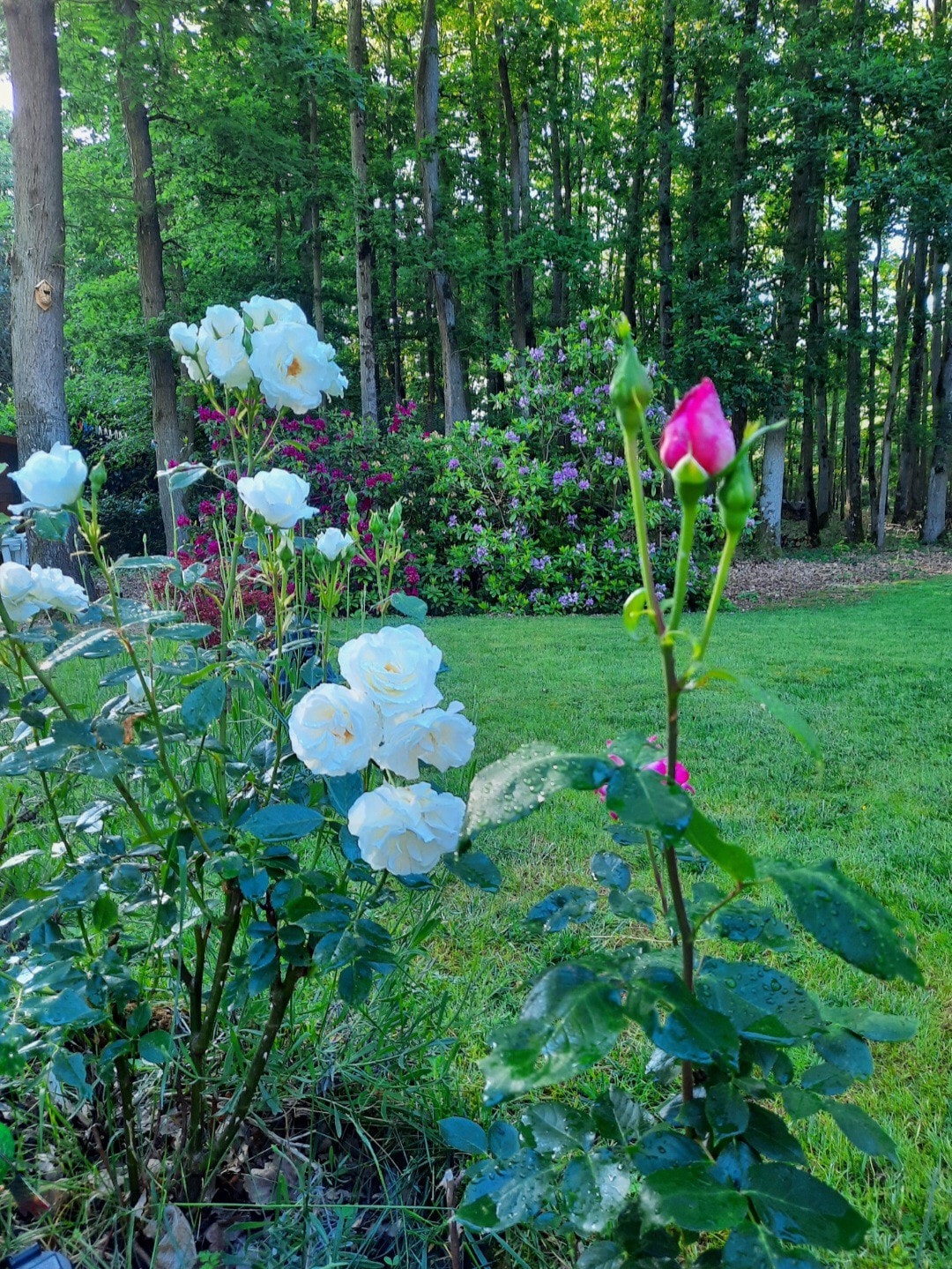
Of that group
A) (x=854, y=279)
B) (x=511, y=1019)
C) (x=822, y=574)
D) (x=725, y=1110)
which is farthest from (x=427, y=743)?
(x=854, y=279)

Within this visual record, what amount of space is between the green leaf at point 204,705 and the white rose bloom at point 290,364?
1.26ft

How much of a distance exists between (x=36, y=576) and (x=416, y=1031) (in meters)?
0.95

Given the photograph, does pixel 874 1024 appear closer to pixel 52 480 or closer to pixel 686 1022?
pixel 686 1022

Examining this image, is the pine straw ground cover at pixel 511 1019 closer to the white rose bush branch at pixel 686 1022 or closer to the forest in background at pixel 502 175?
the white rose bush branch at pixel 686 1022

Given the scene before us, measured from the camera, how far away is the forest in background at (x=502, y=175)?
7.59 meters

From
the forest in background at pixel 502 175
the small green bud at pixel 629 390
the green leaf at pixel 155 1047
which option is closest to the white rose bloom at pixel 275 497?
the small green bud at pixel 629 390

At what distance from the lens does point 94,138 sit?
10.5 metres

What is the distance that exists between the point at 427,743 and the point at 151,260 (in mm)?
9161

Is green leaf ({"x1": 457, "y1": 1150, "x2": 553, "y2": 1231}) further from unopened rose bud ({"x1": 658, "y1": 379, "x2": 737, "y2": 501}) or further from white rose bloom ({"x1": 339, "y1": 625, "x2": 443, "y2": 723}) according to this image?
unopened rose bud ({"x1": 658, "y1": 379, "x2": 737, "y2": 501})

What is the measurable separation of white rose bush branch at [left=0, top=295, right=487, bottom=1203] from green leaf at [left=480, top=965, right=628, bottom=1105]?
0.80 feet

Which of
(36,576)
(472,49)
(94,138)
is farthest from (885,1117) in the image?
(472,49)

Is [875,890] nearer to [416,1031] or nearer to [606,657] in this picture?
[416,1031]

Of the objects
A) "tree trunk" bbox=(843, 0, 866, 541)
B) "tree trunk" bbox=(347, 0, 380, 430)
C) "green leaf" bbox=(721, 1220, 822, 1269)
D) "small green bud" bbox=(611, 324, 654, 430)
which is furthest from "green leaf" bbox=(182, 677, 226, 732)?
"tree trunk" bbox=(843, 0, 866, 541)

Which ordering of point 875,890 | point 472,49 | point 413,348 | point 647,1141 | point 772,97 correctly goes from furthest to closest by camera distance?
point 413,348 < point 472,49 < point 772,97 < point 875,890 < point 647,1141
